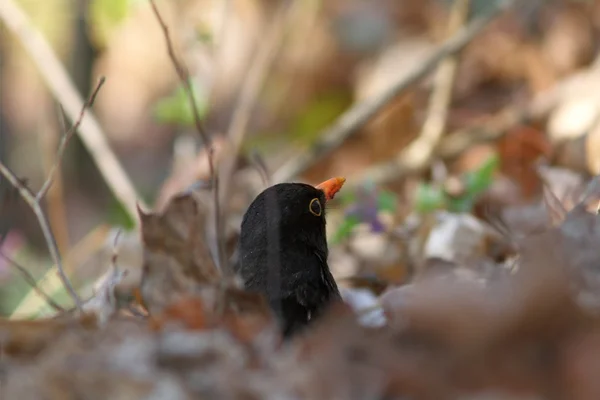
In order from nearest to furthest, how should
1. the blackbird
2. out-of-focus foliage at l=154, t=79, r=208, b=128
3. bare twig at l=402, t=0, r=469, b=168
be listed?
the blackbird
out-of-focus foliage at l=154, t=79, r=208, b=128
bare twig at l=402, t=0, r=469, b=168

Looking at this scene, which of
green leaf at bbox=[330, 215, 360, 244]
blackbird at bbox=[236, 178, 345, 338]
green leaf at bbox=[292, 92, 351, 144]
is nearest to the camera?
blackbird at bbox=[236, 178, 345, 338]

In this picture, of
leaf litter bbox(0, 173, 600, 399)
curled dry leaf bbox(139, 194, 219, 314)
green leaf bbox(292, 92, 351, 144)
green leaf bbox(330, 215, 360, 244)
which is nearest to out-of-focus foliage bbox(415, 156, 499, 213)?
green leaf bbox(330, 215, 360, 244)

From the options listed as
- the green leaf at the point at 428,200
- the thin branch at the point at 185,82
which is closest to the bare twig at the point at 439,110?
the green leaf at the point at 428,200

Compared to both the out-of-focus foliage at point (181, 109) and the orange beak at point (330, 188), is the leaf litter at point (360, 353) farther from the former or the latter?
the out-of-focus foliage at point (181, 109)

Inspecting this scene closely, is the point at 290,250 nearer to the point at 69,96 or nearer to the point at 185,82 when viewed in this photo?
the point at 185,82

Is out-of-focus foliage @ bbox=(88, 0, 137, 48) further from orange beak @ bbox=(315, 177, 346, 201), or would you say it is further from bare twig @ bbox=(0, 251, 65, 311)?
bare twig @ bbox=(0, 251, 65, 311)

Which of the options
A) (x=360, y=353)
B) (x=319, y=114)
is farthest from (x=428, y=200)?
(x=319, y=114)

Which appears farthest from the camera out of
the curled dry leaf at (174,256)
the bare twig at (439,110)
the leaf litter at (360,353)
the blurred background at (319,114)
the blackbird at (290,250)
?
the bare twig at (439,110)
